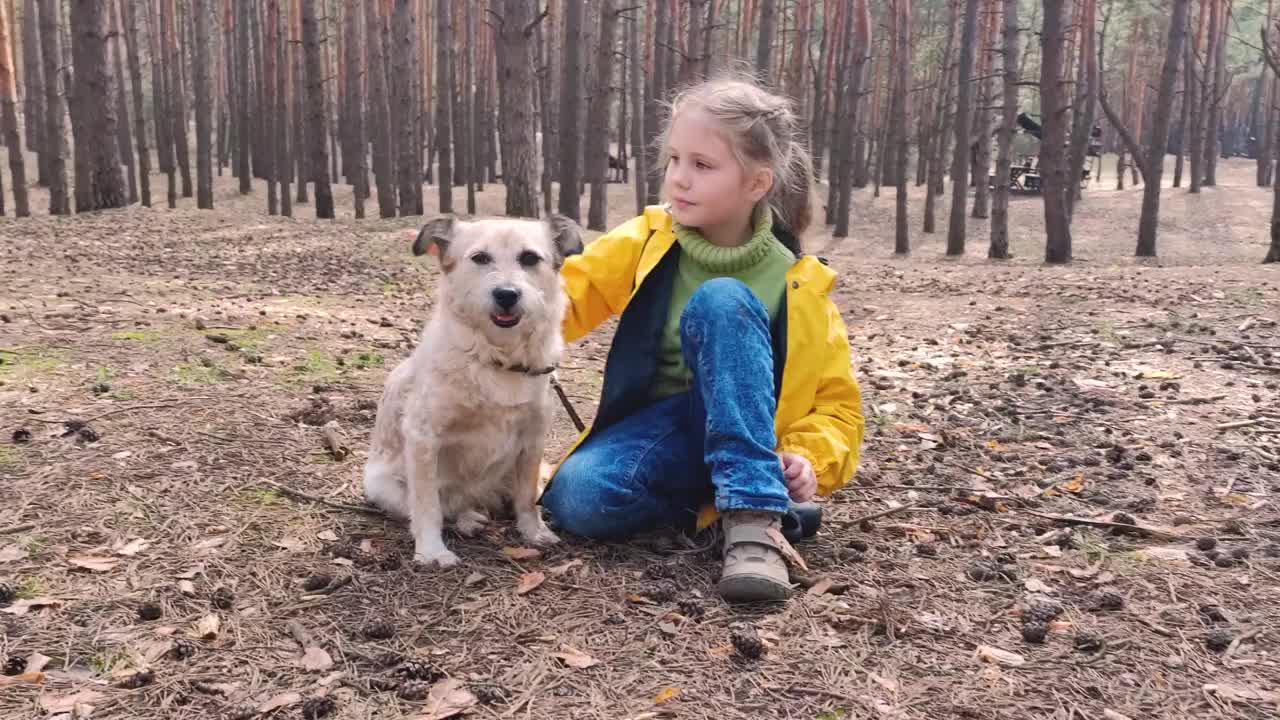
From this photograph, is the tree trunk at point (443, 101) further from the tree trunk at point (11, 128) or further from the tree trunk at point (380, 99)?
the tree trunk at point (11, 128)

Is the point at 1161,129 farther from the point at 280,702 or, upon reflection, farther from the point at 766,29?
the point at 280,702

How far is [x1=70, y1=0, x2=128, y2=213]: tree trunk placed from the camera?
17.4 metres

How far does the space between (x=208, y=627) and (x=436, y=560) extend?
837mm

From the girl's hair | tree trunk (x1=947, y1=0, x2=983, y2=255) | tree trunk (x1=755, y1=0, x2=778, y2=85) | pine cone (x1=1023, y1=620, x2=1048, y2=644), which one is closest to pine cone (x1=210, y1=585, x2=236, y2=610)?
the girl's hair

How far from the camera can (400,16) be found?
1970cm

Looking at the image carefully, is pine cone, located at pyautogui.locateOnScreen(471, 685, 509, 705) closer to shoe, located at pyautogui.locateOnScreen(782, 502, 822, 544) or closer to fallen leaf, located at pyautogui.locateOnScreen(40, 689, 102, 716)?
fallen leaf, located at pyautogui.locateOnScreen(40, 689, 102, 716)

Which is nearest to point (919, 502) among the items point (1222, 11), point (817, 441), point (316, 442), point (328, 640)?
point (817, 441)

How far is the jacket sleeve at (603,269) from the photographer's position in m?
3.92

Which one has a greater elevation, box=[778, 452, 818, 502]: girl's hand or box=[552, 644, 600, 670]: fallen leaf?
box=[778, 452, 818, 502]: girl's hand

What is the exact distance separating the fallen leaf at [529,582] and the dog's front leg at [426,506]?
0.30 meters

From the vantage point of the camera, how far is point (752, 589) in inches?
125

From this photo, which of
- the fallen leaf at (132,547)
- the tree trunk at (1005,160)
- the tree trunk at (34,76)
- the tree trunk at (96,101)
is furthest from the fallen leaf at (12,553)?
the tree trunk at (34,76)

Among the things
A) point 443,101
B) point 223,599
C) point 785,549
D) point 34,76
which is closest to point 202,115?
point 443,101

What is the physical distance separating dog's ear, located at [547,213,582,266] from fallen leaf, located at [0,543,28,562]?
7.37ft
